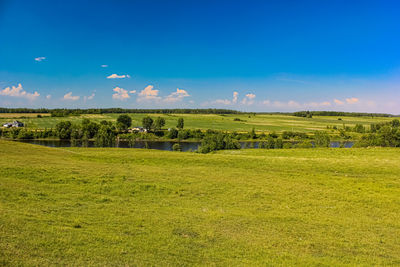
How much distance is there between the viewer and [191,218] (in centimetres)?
1397

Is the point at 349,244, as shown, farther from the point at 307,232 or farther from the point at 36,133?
the point at 36,133

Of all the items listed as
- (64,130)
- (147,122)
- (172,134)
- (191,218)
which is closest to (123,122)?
(147,122)

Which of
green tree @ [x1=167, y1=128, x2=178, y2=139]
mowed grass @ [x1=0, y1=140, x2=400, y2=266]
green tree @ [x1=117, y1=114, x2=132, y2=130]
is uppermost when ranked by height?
green tree @ [x1=117, y1=114, x2=132, y2=130]

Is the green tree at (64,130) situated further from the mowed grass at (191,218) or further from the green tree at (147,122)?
the mowed grass at (191,218)

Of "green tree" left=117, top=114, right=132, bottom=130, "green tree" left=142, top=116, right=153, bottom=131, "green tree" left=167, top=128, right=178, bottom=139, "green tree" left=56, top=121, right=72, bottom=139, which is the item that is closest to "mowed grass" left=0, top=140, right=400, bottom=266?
"green tree" left=167, top=128, right=178, bottom=139

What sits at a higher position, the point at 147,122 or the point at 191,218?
the point at 147,122

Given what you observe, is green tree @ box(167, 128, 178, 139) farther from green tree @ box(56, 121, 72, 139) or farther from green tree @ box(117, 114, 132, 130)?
green tree @ box(56, 121, 72, 139)

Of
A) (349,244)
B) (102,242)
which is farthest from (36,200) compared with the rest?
(349,244)

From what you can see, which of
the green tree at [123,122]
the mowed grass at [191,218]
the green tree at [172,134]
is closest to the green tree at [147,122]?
the green tree at [123,122]

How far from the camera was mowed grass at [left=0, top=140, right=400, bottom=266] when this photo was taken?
9336mm

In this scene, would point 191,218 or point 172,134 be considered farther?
point 172,134

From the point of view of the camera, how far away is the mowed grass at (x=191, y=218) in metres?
9.34

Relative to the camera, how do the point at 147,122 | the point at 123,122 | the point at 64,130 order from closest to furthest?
1. the point at 64,130
2. the point at 123,122
3. the point at 147,122

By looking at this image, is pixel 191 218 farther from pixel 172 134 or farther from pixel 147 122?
pixel 147 122
